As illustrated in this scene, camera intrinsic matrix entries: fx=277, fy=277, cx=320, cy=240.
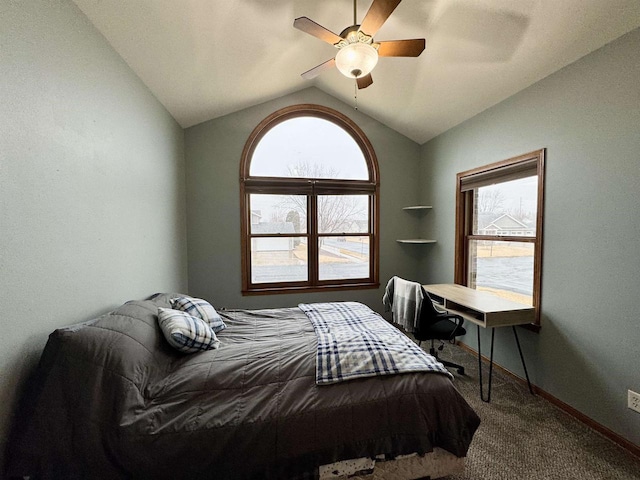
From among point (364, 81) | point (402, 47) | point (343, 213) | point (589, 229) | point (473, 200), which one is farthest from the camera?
point (343, 213)

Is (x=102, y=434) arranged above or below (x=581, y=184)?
below

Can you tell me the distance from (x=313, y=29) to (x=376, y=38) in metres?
1.04

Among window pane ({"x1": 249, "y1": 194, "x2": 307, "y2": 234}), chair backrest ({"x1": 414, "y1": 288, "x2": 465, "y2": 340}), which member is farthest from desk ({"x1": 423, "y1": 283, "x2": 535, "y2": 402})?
window pane ({"x1": 249, "y1": 194, "x2": 307, "y2": 234})

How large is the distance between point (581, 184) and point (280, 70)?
2.84 meters

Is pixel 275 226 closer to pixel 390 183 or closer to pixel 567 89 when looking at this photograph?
pixel 390 183

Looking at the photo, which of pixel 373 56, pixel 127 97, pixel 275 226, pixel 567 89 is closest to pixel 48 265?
pixel 127 97

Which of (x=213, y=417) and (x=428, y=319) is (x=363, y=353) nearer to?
(x=213, y=417)

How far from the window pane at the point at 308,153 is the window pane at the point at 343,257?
2.92 ft

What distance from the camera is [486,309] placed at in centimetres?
231

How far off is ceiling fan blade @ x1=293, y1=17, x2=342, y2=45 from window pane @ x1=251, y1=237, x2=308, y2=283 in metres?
2.40

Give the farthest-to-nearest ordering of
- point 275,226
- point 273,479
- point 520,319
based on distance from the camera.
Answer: point 275,226 → point 520,319 → point 273,479

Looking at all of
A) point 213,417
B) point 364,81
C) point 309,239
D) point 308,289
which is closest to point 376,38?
point 364,81

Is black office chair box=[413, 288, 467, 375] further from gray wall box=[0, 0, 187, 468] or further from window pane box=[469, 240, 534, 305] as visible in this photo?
gray wall box=[0, 0, 187, 468]

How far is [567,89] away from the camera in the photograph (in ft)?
6.97
